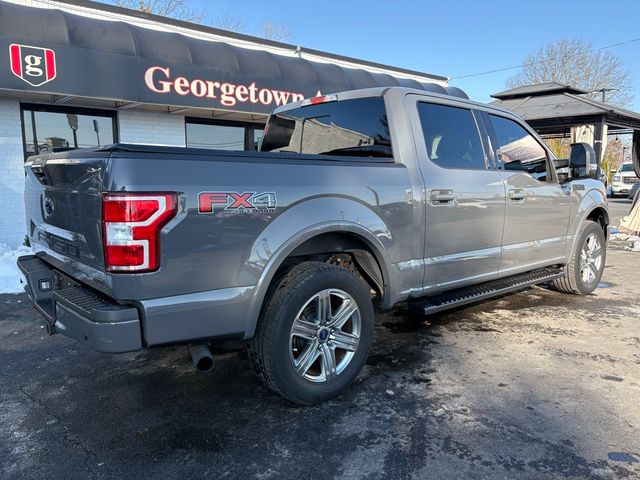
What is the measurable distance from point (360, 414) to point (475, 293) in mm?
1649

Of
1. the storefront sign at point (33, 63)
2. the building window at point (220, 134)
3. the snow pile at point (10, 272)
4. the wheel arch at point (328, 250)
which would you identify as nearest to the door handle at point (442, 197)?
the wheel arch at point (328, 250)

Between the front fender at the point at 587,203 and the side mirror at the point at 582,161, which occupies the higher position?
the side mirror at the point at 582,161

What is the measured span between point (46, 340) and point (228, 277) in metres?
2.78

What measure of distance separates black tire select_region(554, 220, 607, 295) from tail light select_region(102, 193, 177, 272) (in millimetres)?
4793

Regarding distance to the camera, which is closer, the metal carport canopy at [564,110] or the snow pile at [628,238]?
the snow pile at [628,238]

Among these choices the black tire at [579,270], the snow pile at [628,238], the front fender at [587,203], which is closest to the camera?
the front fender at [587,203]

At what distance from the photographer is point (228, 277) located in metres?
2.61

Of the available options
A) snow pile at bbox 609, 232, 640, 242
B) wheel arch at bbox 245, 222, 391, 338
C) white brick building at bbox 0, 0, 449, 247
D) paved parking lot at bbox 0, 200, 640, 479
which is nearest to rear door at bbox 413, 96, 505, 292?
wheel arch at bbox 245, 222, 391, 338

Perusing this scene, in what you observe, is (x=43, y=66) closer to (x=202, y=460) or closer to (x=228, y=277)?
(x=228, y=277)

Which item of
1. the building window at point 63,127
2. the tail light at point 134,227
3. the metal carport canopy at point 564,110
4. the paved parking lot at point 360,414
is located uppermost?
the metal carport canopy at point 564,110

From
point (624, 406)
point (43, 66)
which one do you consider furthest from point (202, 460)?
point (43, 66)

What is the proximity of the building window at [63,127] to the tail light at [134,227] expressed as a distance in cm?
710

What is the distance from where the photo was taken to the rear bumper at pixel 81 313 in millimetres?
2359

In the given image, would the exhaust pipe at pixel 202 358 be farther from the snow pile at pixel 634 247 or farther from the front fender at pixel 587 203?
the snow pile at pixel 634 247
